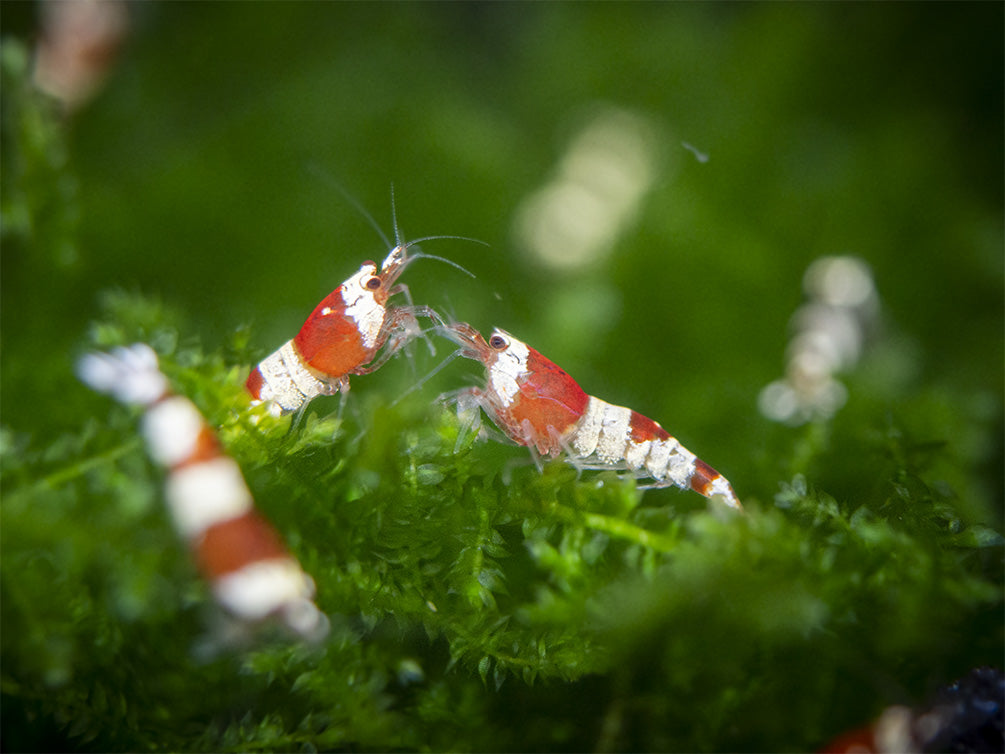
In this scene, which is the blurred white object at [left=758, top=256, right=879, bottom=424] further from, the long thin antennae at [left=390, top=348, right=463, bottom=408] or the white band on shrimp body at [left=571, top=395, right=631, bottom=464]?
the long thin antennae at [left=390, top=348, right=463, bottom=408]

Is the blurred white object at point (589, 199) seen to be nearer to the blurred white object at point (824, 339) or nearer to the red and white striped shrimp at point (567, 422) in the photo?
the blurred white object at point (824, 339)

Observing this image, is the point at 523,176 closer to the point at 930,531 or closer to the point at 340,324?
the point at 340,324

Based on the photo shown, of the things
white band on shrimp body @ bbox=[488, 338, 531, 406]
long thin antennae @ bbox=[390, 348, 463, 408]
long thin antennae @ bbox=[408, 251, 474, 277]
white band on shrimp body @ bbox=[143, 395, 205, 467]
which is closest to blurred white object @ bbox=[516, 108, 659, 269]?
long thin antennae @ bbox=[408, 251, 474, 277]

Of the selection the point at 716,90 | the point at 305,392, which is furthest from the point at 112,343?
the point at 716,90

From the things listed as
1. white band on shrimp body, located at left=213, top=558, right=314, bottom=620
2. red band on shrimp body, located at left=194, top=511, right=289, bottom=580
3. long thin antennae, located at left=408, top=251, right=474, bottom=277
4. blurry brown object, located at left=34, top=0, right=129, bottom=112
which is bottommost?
white band on shrimp body, located at left=213, top=558, right=314, bottom=620

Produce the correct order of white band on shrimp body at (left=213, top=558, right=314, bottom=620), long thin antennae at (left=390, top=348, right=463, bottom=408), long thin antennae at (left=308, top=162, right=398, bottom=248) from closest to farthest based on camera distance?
white band on shrimp body at (left=213, top=558, right=314, bottom=620) → long thin antennae at (left=390, top=348, right=463, bottom=408) → long thin antennae at (left=308, top=162, right=398, bottom=248)

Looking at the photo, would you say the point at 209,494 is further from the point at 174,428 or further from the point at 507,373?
the point at 507,373
